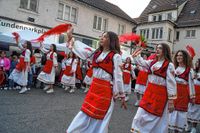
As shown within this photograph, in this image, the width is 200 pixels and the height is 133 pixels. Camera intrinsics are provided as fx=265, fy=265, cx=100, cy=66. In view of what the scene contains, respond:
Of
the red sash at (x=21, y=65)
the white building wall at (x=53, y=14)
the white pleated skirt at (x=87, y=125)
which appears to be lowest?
the white pleated skirt at (x=87, y=125)

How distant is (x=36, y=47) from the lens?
14.3 m

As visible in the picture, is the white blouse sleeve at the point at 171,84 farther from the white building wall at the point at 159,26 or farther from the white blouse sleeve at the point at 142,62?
the white building wall at the point at 159,26

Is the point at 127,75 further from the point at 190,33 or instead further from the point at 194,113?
the point at 190,33

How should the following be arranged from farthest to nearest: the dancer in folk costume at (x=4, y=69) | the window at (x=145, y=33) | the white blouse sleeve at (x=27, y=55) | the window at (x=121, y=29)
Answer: the window at (x=145, y=33) < the window at (x=121, y=29) < the dancer in folk costume at (x=4, y=69) < the white blouse sleeve at (x=27, y=55)

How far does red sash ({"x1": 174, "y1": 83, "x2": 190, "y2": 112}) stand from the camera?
609 centimetres

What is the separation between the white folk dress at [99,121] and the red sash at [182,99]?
224cm

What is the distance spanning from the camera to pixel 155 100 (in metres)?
5.00

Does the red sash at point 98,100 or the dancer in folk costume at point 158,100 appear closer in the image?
the red sash at point 98,100

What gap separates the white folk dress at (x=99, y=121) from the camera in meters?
4.10

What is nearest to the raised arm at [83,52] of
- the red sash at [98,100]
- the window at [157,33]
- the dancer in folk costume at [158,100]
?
the red sash at [98,100]

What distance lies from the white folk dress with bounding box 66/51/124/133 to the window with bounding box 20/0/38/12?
1656 cm

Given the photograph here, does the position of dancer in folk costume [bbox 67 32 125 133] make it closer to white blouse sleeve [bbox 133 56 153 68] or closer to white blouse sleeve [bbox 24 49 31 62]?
white blouse sleeve [bbox 133 56 153 68]

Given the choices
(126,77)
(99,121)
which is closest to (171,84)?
(99,121)

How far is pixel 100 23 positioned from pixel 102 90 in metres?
22.0
